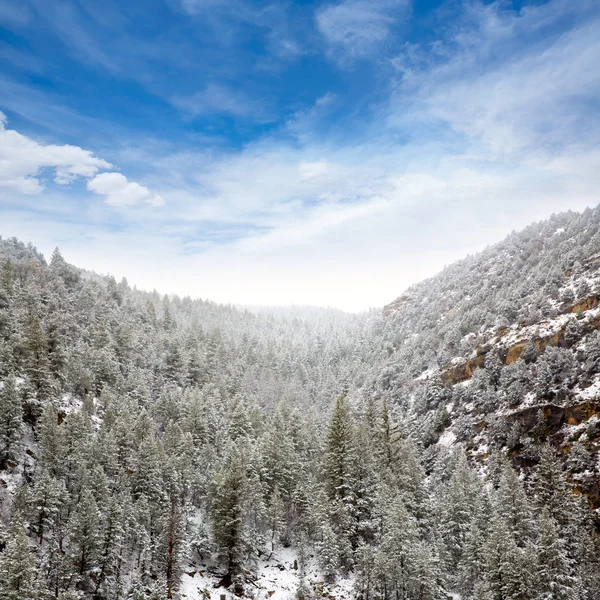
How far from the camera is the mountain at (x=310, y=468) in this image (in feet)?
106

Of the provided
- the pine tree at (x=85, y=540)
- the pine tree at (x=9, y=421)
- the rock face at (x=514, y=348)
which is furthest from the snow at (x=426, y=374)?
the pine tree at (x=9, y=421)

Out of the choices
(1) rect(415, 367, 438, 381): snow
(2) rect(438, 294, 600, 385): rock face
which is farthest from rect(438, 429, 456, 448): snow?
(1) rect(415, 367, 438, 381): snow

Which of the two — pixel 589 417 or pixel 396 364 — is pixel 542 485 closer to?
pixel 589 417

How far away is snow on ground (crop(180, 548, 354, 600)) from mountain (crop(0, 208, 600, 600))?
21 centimetres

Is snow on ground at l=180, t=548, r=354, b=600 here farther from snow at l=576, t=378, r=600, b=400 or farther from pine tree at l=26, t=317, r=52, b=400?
snow at l=576, t=378, r=600, b=400

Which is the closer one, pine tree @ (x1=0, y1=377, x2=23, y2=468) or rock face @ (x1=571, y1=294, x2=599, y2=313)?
pine tree @ (x1=0, y1=377, x2=23, y2=468)

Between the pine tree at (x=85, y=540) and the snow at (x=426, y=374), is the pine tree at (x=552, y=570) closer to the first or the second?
the pine tree at (x=85, y=540)

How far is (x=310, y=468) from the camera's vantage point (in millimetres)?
55625

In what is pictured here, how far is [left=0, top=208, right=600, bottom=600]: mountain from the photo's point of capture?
32312 millimetres

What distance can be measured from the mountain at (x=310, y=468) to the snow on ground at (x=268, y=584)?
21 centimetres

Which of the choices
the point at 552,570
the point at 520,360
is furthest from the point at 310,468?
the point at 520,360

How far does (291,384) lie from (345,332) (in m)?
68.3

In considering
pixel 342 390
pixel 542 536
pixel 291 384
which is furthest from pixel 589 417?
pixel 291 384

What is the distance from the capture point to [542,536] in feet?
99.6
